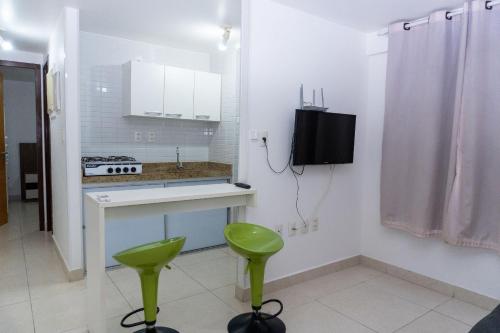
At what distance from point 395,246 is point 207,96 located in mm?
2660

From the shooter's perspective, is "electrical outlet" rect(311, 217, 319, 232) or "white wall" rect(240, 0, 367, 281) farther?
"electrical outlet" rect(311, 217, 319, 232)

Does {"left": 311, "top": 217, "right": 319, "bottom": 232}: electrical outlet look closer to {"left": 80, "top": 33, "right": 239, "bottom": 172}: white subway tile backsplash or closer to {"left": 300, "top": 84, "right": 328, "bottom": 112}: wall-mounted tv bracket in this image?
{"left": 300, "top": 84, "right": 328, "bottom": 112}: wall-mounted tv bracket

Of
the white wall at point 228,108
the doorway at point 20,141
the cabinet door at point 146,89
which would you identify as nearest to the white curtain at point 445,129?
Result: the white wall at point 228,108

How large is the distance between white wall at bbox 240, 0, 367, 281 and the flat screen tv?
5.9 inches

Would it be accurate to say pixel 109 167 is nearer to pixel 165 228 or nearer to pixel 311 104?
pixel 165 228

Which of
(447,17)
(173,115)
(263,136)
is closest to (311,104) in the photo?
(263,136)

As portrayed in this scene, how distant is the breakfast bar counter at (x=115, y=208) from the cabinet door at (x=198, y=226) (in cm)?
135

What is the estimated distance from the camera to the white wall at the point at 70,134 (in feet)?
9.52

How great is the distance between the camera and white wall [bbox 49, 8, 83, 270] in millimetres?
2902

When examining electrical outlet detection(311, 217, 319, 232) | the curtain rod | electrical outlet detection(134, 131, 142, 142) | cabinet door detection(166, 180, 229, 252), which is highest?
the curtain rod

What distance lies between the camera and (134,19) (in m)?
3.23

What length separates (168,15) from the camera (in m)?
3.08

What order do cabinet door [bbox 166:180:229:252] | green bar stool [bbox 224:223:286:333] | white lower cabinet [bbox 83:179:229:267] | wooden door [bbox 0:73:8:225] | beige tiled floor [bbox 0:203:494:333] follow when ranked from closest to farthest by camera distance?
green bar stool [bbox 224:223:286:333] < beige tiled floor [bbox 0:203:494:333] < white lower cabinet [bbox 83:179:229:267] < cabinet door [bbox 166:180:229:252] < wooden door [bbox 0:73:8:225]

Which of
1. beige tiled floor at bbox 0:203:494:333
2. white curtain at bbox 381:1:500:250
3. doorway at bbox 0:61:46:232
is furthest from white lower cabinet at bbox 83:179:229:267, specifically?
doorway at bbox 0:61:46:232
